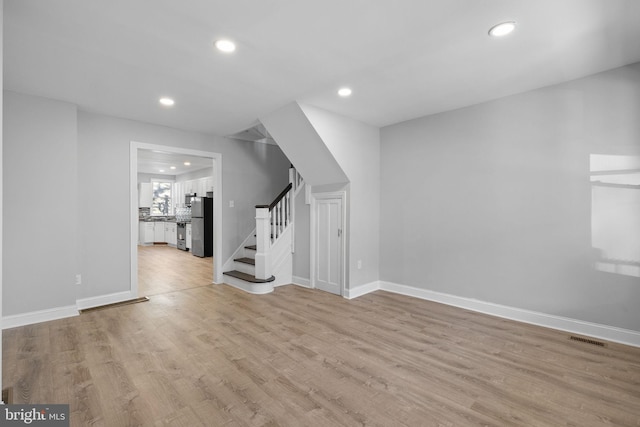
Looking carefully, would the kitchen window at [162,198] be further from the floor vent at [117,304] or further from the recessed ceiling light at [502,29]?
the recessed ceiling light at [502,29]

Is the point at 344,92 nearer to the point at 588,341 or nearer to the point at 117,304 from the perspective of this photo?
the point at 588,341

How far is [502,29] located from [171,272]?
632 cm

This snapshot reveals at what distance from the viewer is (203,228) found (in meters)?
7.99

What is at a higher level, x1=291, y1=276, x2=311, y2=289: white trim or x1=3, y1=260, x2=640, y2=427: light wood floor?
x1=291, y1=276, x2=311, y2=289: white trim

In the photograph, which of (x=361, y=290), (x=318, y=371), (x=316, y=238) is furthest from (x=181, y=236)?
(x=318, y=371)

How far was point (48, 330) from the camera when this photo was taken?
314 cm

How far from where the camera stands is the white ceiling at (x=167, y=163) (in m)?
7.55

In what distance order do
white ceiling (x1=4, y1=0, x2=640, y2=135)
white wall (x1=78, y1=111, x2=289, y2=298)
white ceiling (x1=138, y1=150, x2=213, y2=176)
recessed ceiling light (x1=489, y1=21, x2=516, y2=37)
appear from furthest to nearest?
white ceiling (x1=138, y1=150, x2=213, y2=176), white wall (x1=78, y1=111, x2=289, y2=298), recessed ceiling light (x1=489, y1=21, x2=516, y2=37), white ceiling (x1=4, y1=0, x2=640, y2=135)

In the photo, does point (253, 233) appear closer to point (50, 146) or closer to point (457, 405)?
point (50, 146)

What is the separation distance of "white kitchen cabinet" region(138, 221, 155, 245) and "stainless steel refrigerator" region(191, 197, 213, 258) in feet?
11.0

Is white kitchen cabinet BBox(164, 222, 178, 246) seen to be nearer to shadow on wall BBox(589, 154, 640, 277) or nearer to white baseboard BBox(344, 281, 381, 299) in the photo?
white baseboard BBox(344, 281, 381, 299)

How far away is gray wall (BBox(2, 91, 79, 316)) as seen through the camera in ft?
10.7

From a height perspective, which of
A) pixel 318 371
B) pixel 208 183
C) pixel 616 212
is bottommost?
pixel 318 371

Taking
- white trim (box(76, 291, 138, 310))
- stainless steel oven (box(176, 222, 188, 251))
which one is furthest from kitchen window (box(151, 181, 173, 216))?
white trim (box(76, 291, 138, 310))
